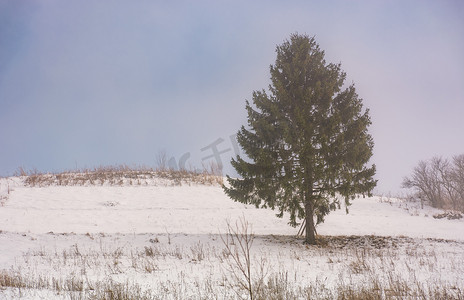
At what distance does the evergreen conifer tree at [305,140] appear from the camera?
11703mm

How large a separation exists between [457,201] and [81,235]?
33034 millimetres

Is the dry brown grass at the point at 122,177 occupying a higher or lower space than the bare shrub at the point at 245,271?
higher

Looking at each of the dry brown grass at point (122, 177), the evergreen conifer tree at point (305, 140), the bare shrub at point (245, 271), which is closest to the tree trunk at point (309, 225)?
the evergreen conifer tree at point (305, 140)

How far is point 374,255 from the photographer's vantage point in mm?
10680

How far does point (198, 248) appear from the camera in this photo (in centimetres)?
1188

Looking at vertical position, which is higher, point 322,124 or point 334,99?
point 334,99

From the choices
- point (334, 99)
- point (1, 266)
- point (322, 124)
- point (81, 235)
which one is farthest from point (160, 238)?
point (334, 99)

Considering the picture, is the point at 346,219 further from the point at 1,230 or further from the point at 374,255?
the point at 1,230

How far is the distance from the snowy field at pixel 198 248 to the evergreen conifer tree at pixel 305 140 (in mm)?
2140

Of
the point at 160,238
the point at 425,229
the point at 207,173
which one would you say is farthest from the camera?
the point at 207,173

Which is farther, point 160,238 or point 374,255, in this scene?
point 160,238

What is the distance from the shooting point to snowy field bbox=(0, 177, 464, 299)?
20.8 feet

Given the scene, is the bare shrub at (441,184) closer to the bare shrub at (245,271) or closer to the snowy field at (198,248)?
the snowy field at (198,248)

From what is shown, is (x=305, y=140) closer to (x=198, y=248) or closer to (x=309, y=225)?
(x=309, y=225)
